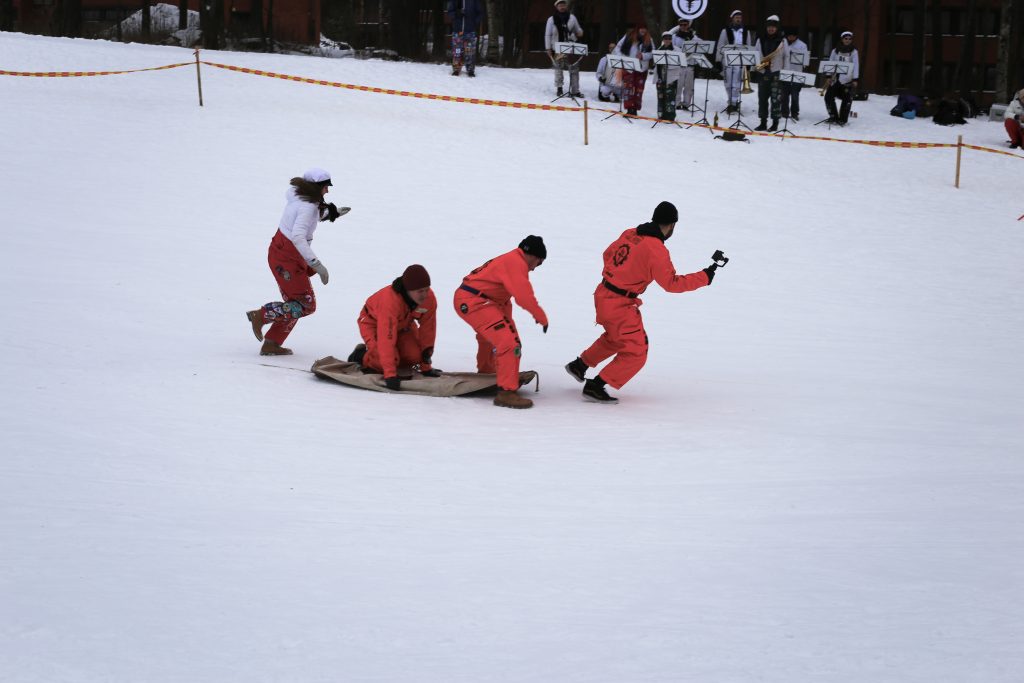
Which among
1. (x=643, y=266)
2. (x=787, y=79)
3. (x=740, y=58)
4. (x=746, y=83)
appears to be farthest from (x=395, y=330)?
(x=746, y=83)

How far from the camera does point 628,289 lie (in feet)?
27.1

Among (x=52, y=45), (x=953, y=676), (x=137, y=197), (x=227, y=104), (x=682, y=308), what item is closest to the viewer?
(x=953, y=676)

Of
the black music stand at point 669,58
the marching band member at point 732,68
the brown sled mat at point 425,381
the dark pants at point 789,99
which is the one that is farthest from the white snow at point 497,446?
the dark pants at point 789,99

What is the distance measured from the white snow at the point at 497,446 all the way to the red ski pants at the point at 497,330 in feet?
1.55

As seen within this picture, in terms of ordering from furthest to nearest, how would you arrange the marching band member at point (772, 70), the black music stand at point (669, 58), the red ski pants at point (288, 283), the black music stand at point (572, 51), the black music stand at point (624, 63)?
the black music stand at point (572, 51) < the marching band member at point (772, 70) < the black music stand at point (624, 63) < the black music stand at point (669, 58) < the red ski pants at point (288, 283)

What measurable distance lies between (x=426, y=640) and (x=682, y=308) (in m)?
8.63

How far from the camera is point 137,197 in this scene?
581 inches

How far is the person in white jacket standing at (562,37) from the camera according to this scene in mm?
21297

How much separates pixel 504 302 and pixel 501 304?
0.03 m

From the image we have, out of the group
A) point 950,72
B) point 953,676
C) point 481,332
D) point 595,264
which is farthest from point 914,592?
point 950,72

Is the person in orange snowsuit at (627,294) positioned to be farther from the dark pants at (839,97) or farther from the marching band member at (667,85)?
the dark pants at (839,97)

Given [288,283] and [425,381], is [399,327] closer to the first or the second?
[425,381]

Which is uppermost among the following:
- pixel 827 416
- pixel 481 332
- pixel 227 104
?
pixel 227 104

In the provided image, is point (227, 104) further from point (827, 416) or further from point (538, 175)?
point (827, 416)
